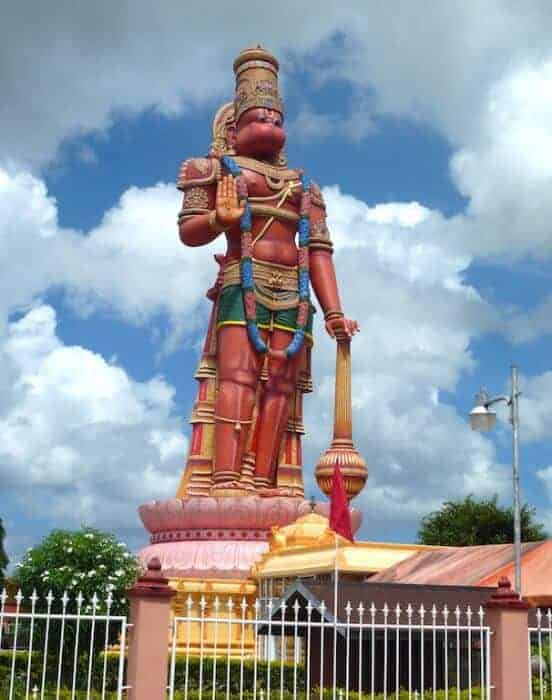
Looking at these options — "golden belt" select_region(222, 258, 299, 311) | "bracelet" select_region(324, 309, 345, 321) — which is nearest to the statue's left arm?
"bracelet" select_region(324, 309, 345, 321)

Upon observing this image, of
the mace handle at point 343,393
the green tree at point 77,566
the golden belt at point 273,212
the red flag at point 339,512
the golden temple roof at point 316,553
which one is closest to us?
the green tree at point 77,566

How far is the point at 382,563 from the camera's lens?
18312 mm

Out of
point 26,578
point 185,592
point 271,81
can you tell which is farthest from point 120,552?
point 271,81

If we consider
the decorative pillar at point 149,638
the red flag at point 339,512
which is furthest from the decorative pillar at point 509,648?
the red flag at point 339,512

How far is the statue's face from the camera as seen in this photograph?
24266 millimetres

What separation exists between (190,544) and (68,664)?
5.61 m

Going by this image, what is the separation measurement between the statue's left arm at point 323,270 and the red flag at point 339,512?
184 inches

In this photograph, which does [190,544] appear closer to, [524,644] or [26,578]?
[26,578]

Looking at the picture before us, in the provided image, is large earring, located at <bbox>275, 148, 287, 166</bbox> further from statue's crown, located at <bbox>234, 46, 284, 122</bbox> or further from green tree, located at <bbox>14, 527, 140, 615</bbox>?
green tree, located at <bbox>14, 527, 140, 615</bbox>

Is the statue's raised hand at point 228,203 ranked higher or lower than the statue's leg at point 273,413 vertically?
higher

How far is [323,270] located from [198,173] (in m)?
3.66

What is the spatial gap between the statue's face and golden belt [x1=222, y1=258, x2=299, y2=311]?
283 centimetres

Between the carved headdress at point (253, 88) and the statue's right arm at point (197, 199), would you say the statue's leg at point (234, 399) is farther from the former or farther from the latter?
the carved headdress at point (253, 88)

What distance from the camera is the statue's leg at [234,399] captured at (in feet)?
75.5
